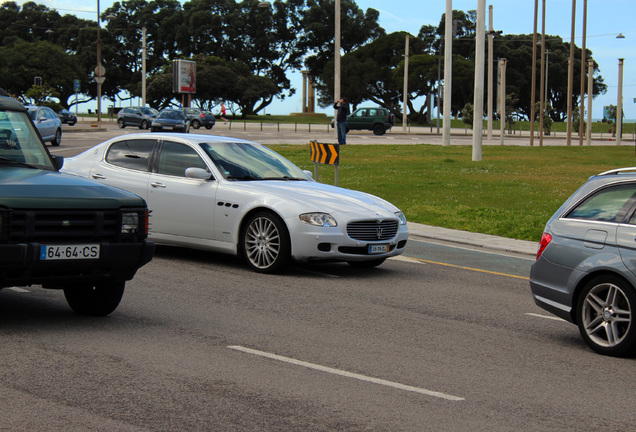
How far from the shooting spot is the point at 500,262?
43.8ft

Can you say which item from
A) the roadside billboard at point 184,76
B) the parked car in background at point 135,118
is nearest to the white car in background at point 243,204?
the parked car in background at point 135,118

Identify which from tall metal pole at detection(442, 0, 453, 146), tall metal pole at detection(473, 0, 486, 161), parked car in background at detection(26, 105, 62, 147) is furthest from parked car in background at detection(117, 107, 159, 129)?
tall metal pole at detection(473, 0, 486, 161)

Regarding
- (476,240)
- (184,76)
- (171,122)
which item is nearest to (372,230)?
(476,240)

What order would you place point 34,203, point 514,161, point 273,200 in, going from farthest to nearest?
1. point 514,161
2. point 273,200
3. point 34,203

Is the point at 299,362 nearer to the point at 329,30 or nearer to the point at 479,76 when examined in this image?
the point at 479,76

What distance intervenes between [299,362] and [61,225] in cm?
218

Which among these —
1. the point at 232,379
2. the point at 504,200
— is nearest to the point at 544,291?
the point at 232,379

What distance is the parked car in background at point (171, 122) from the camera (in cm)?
5388

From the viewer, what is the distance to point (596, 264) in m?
7.41

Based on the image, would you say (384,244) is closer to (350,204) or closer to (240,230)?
(350,204)

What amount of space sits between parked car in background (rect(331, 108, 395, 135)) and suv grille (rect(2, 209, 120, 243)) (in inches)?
2073

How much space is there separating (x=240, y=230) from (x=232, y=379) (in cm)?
500

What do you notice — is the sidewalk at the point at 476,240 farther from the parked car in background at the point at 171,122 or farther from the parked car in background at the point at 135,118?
the parked car in background at the point at 135,118

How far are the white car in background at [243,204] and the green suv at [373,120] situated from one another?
47.5 meters
